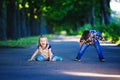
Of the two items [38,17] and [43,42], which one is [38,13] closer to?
[38,17]

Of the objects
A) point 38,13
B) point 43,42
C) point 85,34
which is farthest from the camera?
point 38,13

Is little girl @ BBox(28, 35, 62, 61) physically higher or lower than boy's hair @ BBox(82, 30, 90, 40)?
Answer: lower

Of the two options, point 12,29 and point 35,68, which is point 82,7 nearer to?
point 12,29

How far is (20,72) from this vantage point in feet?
46.4

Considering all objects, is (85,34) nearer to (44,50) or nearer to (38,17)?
(44,50)

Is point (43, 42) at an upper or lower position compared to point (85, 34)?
lower

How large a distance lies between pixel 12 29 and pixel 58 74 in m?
Result: 33.1

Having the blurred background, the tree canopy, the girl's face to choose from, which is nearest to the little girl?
the girl's face

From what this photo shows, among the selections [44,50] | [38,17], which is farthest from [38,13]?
[44,50]

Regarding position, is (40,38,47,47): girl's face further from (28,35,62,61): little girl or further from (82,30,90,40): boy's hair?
(82,30,90,40): boy's hair

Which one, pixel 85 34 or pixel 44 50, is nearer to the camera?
pixel 44 50

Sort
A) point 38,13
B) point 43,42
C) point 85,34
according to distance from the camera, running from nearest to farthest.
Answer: point 43,42 < point 85,34 < point 38,13

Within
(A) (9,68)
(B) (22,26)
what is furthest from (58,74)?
(B) (22,26)

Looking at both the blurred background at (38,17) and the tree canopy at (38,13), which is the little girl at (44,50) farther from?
the tree canopy at (38,13)
